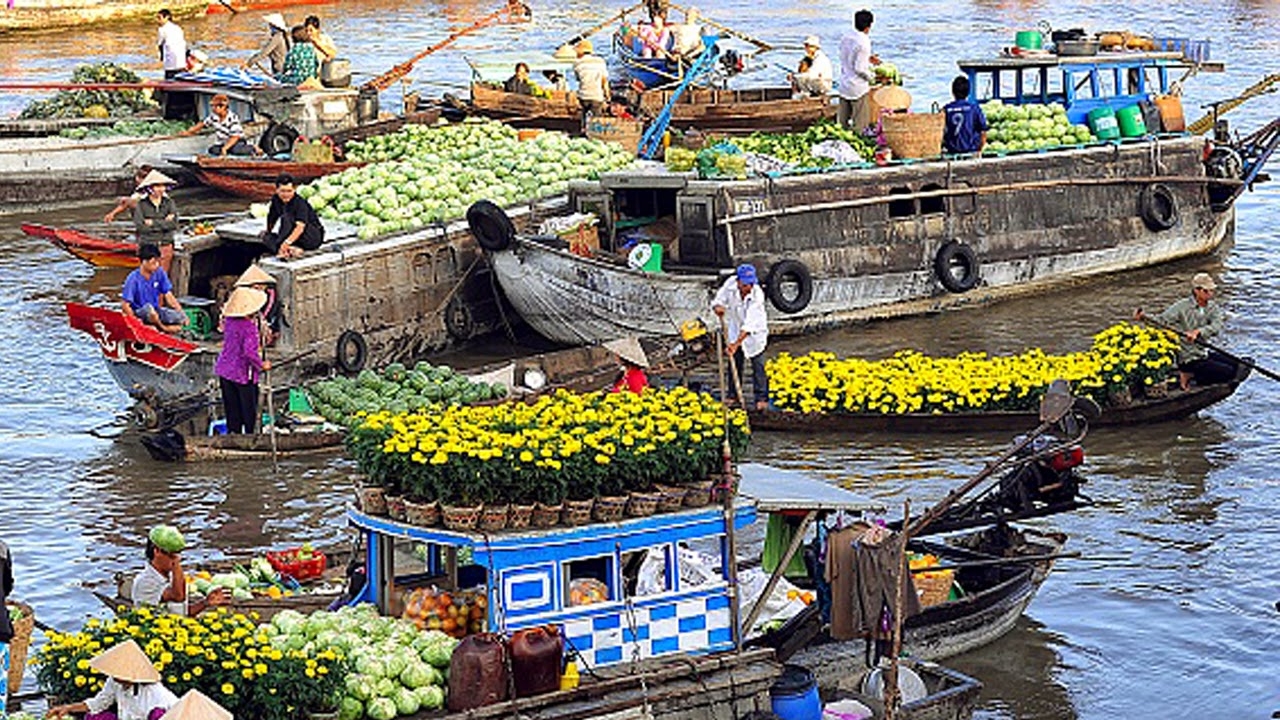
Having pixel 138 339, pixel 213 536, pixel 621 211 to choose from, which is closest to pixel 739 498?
pixel 213 536

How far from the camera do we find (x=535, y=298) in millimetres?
22141

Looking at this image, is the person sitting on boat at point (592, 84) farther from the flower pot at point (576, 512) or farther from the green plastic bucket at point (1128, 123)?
the flower pot at point (576, 512)

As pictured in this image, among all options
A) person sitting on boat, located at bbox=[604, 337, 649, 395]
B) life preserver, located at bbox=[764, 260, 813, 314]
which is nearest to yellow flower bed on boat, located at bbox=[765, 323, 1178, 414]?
person sitting on boat, located at bbox=[604, 337, 649, 395]

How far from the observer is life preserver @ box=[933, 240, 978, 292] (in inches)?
938

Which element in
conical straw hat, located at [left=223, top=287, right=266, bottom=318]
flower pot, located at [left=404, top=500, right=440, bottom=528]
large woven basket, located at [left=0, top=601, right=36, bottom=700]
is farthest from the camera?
conical straw hat, located at [left=223, top=287, right=266, bottom=318]

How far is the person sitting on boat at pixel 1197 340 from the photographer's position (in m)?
19.2

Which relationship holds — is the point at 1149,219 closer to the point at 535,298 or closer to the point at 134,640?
the point at 535,298

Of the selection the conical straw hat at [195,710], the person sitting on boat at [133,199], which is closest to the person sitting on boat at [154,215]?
the person sitting on boat at [133,199]

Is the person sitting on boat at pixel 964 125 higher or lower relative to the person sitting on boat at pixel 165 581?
higher

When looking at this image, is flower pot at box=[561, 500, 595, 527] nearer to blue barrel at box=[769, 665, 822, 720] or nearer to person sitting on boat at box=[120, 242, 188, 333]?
blue barrel at box=[769, 665, 822, 720]

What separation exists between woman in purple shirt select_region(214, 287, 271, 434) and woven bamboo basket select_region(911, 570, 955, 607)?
647cm

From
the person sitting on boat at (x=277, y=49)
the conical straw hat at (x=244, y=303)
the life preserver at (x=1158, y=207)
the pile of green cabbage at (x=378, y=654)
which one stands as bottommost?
the life preserver at (x=1158, y=207)

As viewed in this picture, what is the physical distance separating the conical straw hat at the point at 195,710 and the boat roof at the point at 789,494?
10.8ft

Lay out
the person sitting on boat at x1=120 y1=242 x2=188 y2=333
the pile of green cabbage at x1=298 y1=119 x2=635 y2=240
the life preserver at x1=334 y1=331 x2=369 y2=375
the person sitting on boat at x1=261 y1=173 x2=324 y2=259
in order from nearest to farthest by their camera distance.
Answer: the person sitting on boat at x1=120 y1=242 x2=188 y2=333 → the person sitting on boat at x1=261 y1=173 x2=324 y2=259 → the life preserver at x1=334 y1=331 x2=369 y2=375 → the pile of green cabbage at x1=298 y1=119 x2=635 y2=240
